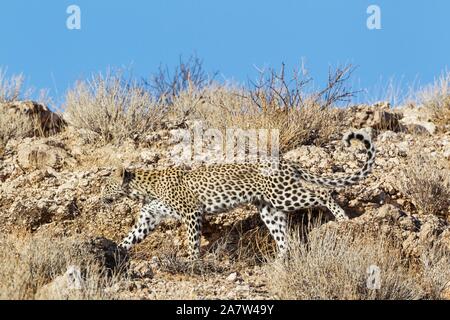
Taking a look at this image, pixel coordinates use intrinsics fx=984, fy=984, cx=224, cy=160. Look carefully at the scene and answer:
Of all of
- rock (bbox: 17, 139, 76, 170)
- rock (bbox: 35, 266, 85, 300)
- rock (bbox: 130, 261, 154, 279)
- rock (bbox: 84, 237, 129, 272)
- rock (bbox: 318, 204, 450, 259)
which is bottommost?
rock (bbox: 35, 266, 85, 300)

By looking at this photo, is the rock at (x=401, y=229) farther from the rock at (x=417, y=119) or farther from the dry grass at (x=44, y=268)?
the rock at (x=417, y=119)

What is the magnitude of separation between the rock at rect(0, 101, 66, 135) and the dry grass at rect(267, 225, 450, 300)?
7562mm

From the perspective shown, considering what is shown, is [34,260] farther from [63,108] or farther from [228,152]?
[63,108]

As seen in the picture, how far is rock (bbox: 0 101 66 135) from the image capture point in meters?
16.6

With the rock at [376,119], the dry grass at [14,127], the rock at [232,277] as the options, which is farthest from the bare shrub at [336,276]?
the dry grass at [14,127]

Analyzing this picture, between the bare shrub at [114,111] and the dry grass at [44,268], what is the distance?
515 cm

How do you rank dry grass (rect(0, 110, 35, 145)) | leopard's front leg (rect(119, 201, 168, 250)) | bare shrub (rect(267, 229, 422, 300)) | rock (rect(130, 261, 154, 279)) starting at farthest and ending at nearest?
dry grass (rect(0, 110, 35, 145)), leopard's front leg (rect(119, 201, 168, 250)), rock (rect(130, 261, 154, 279)), bare shrub (rect(267, 229, 422, 300))

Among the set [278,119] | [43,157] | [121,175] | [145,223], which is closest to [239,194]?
[145,223]

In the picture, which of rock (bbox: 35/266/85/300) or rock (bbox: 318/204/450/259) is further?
rock (bbox: 318/204/450/259)

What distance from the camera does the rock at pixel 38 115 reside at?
16.6 m

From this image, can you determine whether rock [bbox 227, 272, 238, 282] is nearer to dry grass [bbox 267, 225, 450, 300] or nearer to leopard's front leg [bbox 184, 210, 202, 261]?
dry grass [bbox 267, 225, 450, 300]

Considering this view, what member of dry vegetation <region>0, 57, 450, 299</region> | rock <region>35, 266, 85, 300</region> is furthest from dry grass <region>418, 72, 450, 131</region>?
rock <region>35, 266, 85, 300</region>

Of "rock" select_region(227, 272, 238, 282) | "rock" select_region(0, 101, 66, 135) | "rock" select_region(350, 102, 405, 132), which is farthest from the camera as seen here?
"rock" select_region(0, 101, 66, 135)
